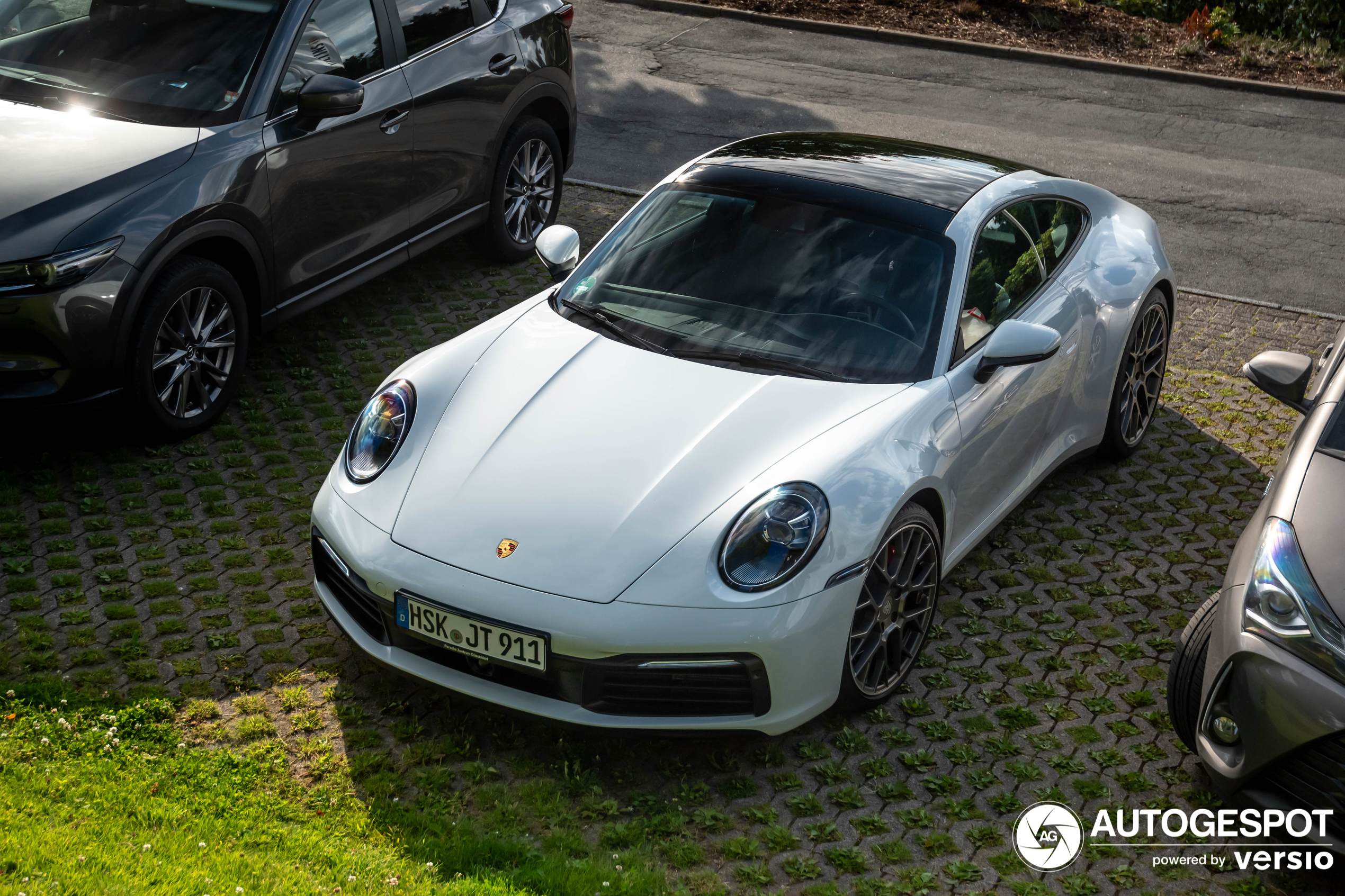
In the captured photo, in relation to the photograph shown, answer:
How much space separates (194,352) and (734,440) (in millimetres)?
2983

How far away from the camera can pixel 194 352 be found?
236 inches

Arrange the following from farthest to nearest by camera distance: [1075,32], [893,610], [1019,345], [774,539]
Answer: [1075,32] → [1019,345] → [893,610] → [774,539]

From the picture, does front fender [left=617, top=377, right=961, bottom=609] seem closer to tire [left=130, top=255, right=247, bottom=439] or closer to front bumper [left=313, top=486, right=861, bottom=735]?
front bumper [left=313, top=486, right=861, bottom=735]

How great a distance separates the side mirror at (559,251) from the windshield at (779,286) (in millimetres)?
267

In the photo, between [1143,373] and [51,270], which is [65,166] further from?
[1143,373]

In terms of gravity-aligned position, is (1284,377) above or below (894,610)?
above

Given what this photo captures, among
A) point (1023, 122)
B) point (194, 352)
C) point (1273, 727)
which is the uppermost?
point (1273, 727)

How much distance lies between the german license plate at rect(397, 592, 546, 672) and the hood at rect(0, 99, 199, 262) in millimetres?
2515

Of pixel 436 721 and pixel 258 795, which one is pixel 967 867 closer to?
pixel 436 721

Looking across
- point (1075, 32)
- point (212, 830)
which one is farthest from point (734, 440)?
point (1075, 32)

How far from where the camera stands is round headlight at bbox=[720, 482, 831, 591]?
4008 millimetres

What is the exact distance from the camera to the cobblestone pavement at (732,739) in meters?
4.03

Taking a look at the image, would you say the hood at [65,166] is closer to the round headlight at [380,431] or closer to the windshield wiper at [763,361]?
the round headlight at [380,431]

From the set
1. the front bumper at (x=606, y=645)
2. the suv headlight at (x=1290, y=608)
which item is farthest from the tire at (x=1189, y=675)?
the front bumper at (x=606, y=645)
